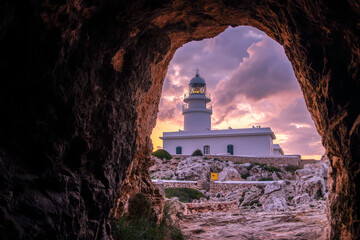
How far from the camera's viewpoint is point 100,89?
3418 mm

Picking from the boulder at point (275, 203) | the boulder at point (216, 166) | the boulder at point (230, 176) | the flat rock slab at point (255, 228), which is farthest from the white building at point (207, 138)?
the flat rock slab at point (255, 228)

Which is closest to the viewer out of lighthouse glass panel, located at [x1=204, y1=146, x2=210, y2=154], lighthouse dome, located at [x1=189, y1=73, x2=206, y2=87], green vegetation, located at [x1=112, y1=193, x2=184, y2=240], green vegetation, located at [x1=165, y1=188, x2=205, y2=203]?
green vegetation, located at [x1=112, y1=193, x2=184, y2=240]

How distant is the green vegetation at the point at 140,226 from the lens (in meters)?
4.22

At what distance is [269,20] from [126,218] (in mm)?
3913

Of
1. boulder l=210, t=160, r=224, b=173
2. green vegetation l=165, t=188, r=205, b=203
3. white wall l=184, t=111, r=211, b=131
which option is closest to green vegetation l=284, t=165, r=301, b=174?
boulder l=210, t=160, r=224, b=173

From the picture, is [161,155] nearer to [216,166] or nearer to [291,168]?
[216,166]

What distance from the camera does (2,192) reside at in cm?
203

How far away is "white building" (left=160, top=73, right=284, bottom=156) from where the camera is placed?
1423 inches

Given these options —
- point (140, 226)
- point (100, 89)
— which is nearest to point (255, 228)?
point (140, 226)

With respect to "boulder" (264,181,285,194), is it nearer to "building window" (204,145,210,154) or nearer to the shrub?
the shrub

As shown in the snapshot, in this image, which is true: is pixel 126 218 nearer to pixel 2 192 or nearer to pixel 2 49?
pixel 2 192

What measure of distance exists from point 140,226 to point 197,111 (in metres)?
36.6

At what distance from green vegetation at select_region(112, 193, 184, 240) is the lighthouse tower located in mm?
34828

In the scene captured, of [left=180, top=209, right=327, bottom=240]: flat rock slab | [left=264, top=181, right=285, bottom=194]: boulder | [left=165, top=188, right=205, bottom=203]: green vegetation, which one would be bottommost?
[left=180, top=209, right=327, bottom=240]: flat rock slab
